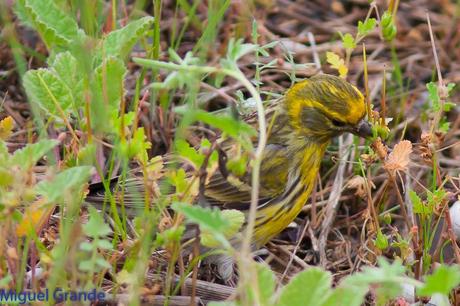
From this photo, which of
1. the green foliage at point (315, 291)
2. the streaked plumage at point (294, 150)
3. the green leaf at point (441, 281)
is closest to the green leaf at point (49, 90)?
the streaked plumage at point (294, 150)

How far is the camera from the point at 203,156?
2.66 metres

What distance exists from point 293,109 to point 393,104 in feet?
3.18

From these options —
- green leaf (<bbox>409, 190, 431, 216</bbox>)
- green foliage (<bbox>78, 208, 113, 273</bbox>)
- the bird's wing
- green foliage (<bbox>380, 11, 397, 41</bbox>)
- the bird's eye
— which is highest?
green foliage (<bbox>380, 11, 397, 41</bbox>)

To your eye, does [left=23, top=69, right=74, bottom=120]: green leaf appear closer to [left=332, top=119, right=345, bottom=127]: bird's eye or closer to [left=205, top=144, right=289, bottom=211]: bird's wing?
[left=205, top=144, right=289, bottom=211]: bird's wing

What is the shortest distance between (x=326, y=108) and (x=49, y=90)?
3.42 ft

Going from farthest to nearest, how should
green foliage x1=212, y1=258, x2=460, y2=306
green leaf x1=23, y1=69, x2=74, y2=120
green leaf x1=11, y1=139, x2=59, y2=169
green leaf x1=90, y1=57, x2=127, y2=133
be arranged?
green leaf x1=23, y1=69, x2=74, y2=120, green leaf x1=90, y1=57, x2=127, y2=133, green leaf x1=11, y1=139, x2=59, y2=169, green foliage x1=212, y1=258, x2=460, y2=306

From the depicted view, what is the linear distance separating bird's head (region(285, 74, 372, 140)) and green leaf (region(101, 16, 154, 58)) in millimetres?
683

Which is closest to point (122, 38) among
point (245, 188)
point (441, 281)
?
point (245, 188)

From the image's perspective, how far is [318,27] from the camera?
5.14 m

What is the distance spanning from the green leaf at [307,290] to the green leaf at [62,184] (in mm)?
A: 625

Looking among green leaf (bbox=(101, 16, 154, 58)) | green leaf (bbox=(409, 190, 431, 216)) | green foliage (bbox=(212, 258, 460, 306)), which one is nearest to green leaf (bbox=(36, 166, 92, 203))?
green foliage (bbox=(212, 258, 460, 306))

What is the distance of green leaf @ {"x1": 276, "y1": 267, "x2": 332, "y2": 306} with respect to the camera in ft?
7.85

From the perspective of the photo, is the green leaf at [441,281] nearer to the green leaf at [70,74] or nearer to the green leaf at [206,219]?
the green leaf at [206,219]

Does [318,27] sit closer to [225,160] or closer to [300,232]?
[300,232]
